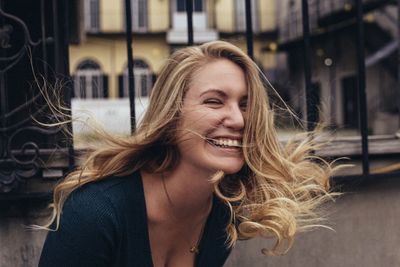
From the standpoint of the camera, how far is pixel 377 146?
274cm

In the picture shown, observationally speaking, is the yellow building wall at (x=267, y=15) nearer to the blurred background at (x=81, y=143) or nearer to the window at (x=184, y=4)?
the window at (x=184, y=4)

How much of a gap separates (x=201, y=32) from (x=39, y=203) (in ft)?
73.0

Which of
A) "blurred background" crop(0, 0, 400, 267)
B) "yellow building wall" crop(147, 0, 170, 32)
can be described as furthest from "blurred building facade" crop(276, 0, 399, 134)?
"blurred background" crop(0, 0, 400, 267)

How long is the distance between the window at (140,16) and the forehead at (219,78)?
74.5 ft

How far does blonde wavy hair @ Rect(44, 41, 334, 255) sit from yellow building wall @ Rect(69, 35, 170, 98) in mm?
20983

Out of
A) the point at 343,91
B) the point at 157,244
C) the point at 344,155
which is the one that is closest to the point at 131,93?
the point at 157,244

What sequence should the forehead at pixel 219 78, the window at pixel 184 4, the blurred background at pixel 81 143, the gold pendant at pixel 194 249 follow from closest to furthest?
the forehead at pixel 219 78
the gold pendant at pixel 194 249
the blurred background at pixel 81 143
the window at pixel 184 4

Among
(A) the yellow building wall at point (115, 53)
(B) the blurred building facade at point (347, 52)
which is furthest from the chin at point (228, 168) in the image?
(A) the yellow building wall at point (115, 53)

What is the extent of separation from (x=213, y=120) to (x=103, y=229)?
1.56 feet

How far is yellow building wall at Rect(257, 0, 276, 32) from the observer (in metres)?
24.9

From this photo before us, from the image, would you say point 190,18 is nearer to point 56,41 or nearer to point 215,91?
point 56,41

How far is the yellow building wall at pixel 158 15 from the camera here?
2445 centimetres

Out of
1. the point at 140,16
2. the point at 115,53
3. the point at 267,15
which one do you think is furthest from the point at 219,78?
the point at 267,15

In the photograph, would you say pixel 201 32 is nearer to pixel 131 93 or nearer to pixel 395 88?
pixel 395 88
